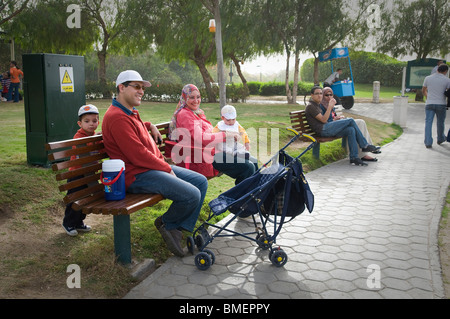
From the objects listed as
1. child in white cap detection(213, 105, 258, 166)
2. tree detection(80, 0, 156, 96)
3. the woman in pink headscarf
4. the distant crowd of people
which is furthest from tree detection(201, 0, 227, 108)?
tree detection(80, 0, 156, 96)

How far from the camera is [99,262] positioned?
3955 mm

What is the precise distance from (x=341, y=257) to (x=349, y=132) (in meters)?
4.63

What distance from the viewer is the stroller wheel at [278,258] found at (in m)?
4.07

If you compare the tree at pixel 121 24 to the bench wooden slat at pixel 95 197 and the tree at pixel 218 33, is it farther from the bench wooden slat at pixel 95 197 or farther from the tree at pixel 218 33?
the bench wooden slat at pixel 95 197

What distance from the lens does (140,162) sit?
13.4 ft

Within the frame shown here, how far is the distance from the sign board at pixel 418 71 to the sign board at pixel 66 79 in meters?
27.0

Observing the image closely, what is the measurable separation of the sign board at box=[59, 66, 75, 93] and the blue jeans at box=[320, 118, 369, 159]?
464cm

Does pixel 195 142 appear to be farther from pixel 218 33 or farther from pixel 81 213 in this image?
pixel 218 33

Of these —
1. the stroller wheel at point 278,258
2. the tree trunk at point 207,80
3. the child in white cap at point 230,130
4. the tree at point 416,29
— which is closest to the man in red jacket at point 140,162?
the stroller wheel at point 278,258

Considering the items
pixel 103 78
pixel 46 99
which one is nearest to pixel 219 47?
pixel 46 99

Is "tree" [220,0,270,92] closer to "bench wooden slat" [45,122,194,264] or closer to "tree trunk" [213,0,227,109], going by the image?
"tree trunk" [213,0,227,109]
